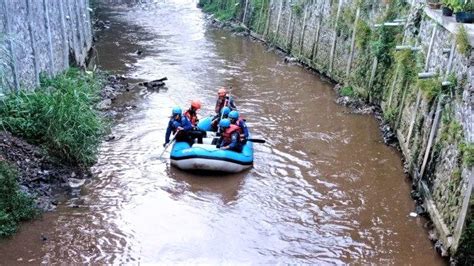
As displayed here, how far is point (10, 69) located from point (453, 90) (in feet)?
26.9

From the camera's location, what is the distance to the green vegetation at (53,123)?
9906 millimetres

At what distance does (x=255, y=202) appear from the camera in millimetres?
10117

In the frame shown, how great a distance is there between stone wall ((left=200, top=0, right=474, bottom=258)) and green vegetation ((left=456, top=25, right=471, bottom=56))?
87 mm

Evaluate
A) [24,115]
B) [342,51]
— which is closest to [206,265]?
[24,115]

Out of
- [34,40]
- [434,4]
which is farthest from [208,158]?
[434,4]

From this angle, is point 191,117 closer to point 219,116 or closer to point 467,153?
point 219,116

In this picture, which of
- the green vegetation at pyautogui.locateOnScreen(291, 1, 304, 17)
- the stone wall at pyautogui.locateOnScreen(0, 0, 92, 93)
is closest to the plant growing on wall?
the stone wall at pyautogui.locateOnScreen(0, 0, 92, 93)

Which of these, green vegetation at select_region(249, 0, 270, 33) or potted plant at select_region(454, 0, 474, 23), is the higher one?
potted plant at select_region(454, 0, 474, 23)

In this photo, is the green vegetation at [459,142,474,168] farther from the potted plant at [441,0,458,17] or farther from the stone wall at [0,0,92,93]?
the stone wall at [0,0,92,93]

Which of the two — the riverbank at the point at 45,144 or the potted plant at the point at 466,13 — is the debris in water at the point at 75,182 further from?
the potted plant at the point at 466,13

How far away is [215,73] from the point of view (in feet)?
65.0

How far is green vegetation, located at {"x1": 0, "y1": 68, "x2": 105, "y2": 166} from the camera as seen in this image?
991 centimetres

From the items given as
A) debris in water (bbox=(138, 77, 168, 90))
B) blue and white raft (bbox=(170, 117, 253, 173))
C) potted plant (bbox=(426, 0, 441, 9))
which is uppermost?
potted plant (bbox=(426, 0, 441, 9))

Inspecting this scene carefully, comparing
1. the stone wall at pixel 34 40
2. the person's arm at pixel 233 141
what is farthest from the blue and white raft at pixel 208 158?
the stone wall at pixel 34 40
